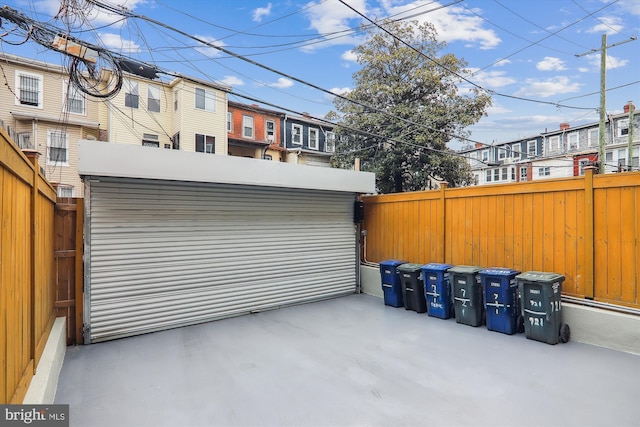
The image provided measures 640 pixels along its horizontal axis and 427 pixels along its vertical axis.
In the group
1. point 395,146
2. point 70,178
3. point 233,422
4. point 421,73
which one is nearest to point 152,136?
point 70,178

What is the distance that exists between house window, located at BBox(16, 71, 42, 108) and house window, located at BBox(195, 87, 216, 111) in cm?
543

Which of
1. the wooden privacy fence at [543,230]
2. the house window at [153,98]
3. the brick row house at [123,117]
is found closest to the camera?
the wooden privacy fence at [543,230]

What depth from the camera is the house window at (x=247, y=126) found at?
17.3 m

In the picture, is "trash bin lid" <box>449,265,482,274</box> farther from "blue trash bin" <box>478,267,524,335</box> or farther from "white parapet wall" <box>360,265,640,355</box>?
"white parapet wall" <box>360,265,640,355</box>

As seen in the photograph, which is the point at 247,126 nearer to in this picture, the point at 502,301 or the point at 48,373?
the point at 502,301

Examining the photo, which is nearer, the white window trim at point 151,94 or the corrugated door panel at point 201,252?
the corrugated door panel at point 201,252

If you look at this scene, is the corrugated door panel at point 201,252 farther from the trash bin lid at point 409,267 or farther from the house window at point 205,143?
the house window at point 205,143

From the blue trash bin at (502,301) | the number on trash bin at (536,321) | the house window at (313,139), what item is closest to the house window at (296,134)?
the house window at (313,139)

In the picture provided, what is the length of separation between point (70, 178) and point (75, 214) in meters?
9.57

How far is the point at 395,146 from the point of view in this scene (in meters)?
12.6

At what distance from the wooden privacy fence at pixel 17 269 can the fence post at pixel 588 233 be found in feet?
19.6

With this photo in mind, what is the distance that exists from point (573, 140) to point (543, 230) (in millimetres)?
25943

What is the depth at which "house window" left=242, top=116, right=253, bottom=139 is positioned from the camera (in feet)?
56.6

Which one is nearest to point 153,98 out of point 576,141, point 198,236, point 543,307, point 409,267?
point 198,236
